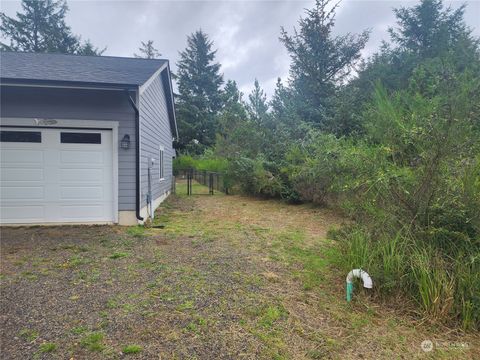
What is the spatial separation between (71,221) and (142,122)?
2.53 m

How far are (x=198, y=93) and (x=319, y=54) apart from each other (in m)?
16.0

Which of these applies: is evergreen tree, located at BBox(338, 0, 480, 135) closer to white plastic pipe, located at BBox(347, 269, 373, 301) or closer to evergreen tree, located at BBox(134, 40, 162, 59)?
white plastic pipe, located at BBox(347, 269, 373, 301)

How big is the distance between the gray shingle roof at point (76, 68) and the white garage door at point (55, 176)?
106cm

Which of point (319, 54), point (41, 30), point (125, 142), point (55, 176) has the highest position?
point (41, 30)

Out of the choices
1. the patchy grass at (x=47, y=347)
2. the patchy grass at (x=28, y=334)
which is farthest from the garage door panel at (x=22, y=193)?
the patchy grass at (x=47, y=347)

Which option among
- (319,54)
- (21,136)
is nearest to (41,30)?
(319,54)

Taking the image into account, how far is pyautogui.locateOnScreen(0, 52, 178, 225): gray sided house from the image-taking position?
606 centimetres

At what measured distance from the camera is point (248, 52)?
19094 millimetres

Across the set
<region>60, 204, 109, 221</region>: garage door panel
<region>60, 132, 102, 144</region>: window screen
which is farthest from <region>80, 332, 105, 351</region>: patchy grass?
<region>60, 132, 102, 144</region>: window screen

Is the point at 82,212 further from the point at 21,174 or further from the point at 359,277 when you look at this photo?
the point at 359,277

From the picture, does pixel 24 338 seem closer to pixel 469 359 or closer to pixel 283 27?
pixel 469 359

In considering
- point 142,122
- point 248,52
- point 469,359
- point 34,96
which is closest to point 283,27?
point 248,52

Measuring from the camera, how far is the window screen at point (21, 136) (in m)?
6.07

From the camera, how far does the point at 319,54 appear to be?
1716 cm
